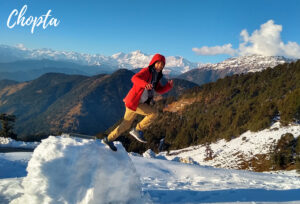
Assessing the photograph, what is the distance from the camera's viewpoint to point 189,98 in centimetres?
12219

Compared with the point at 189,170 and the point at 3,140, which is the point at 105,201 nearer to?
the point at 189,170

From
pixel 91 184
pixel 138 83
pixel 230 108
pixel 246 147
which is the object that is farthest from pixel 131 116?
pixel 230 108

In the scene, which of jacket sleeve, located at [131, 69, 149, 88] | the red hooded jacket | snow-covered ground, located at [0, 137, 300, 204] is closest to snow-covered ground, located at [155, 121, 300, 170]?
snow-covered ground, located at [0, 137, 300, 204]

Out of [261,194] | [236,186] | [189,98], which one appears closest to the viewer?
[261,194]

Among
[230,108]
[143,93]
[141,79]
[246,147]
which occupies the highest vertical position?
[230,108]

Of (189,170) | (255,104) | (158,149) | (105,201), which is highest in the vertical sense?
(255,104)

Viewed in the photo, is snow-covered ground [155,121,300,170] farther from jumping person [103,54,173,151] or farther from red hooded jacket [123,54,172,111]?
red hooded jacket [123,54,172,111]

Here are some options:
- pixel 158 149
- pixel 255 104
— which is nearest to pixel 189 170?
pixel 255 104

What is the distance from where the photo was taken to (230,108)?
7688cm

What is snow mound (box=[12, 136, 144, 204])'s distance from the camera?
398cm

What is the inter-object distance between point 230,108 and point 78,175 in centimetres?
7807

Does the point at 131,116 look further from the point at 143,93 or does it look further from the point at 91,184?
the point at 91,184

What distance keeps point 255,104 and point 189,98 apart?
189 ft

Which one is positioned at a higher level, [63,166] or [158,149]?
[63,166]
